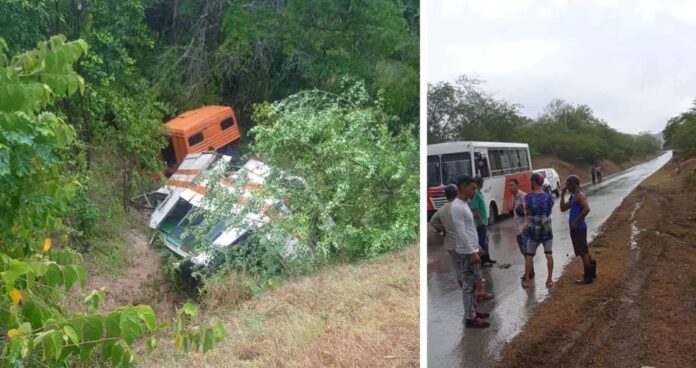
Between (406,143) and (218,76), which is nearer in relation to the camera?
(218,76)

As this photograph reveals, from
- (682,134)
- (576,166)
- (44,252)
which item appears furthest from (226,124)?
(682,134)

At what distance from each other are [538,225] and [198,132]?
131 centimetres

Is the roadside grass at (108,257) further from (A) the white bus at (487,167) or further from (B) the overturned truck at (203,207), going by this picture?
(A) the white bus at (487,167)

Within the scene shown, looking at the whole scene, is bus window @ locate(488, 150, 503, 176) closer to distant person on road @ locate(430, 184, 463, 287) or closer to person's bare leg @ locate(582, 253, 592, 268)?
distant person on road @ locate(430, 184, 463, 287)

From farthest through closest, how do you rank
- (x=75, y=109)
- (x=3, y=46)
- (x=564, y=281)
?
(x=75, y=109)
(x=3, y=46)
(x=564, y=281)

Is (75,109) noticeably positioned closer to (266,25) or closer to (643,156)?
(266,25)

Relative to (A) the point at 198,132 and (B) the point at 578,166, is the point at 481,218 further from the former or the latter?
(A) the point at 198,132

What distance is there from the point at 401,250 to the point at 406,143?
417 mm

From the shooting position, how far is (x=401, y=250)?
97.7 inches

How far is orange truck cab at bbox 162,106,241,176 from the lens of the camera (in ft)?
7.25

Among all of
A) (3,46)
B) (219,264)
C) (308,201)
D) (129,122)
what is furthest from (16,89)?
(308,201)

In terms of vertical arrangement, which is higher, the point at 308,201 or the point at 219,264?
the point at 308,201

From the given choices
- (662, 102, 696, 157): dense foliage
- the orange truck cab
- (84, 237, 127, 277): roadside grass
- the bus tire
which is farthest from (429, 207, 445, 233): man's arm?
(84, 237, 127, 277): roadside grass

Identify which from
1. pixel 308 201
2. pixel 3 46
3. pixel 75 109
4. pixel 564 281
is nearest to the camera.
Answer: pixel 564 281
